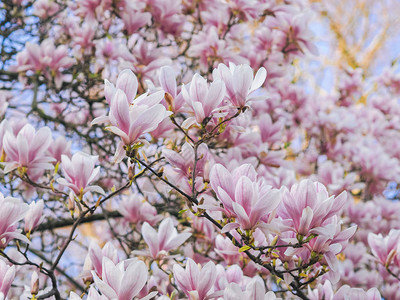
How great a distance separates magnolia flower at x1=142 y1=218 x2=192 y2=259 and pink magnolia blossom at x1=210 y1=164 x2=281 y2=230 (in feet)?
1.24

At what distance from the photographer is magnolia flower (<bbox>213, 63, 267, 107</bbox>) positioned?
4.60 feet

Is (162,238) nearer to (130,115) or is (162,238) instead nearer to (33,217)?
(33,217)

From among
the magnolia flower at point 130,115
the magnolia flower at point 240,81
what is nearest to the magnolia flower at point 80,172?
the magnolia flower at point 130,115

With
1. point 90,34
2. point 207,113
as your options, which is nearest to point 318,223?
point 207,113

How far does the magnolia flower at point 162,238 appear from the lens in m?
1.63

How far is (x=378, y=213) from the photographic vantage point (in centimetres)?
309

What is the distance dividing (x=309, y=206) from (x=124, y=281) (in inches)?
21.8

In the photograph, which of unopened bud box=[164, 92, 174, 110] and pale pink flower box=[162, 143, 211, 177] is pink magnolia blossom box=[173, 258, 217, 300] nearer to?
pale pink flower box=[162, 143, 211, 177]

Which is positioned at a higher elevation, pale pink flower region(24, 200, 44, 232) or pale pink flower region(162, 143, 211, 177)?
pale pink flower region(162, 143, 211, 177)

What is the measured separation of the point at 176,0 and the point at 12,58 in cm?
113

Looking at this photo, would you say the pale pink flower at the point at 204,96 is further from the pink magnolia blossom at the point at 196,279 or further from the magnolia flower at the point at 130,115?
the pink magnolia blossom at the point at 196,279

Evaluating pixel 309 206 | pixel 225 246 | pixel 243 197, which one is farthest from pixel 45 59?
pixel 309 206

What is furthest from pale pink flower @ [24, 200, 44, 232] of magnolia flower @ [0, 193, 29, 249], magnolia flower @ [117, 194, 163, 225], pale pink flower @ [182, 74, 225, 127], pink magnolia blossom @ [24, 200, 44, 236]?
magnolia flower @ [117, 194, 163, 225]

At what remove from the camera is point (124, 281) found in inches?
44.8
